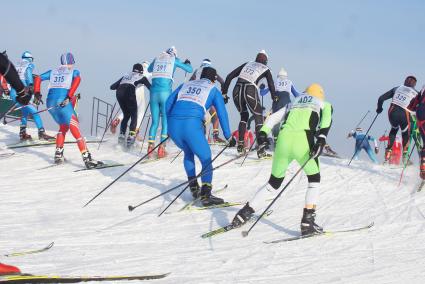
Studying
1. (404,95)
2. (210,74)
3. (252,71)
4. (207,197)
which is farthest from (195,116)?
(404,95)

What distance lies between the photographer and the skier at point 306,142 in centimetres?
620

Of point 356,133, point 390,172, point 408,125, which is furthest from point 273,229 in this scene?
point 356,133

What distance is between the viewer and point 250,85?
10.4m

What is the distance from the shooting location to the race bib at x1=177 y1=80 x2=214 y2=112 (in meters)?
7.76

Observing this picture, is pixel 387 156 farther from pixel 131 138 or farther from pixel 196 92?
pixel 196 92

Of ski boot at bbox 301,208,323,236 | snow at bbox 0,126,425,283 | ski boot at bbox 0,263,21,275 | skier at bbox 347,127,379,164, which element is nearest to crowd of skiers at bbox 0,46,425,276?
ski boot at bbox 301,208,323,236

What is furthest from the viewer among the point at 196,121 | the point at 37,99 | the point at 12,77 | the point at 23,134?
the point at 23,134

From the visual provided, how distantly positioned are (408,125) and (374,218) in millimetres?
5336

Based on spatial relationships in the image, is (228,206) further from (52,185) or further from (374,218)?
(52,185)

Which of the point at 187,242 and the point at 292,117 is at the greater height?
the point at 292,117

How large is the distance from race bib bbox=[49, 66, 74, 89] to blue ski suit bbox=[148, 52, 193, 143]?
1.93 m

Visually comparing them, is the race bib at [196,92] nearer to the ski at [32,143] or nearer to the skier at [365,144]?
the ski at [32,143]

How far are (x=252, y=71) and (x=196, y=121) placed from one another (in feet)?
9.85

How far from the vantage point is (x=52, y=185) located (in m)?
9.65
